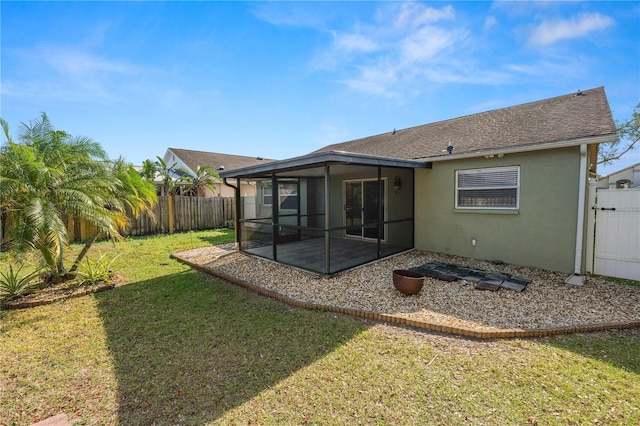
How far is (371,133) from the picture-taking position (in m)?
14.4

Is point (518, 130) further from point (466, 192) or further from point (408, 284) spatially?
point (408, 284)

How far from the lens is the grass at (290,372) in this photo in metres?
2.43

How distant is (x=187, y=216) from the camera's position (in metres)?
13.9

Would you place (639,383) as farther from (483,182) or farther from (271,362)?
(483,182)

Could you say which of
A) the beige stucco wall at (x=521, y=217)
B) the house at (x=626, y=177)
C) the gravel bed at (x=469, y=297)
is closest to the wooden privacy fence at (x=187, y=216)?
the gravel bed at (x=469, y=297)

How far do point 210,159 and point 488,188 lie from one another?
19.9 meters

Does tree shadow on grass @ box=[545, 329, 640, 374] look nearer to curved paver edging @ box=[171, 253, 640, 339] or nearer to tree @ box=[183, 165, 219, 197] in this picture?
curved paver edging @ box=[171, 253, 640, 339]

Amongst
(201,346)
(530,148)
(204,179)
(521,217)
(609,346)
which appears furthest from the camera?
(204,179)

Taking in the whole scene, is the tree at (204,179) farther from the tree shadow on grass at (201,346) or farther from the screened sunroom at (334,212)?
the tree shadow on grass at (201,346)

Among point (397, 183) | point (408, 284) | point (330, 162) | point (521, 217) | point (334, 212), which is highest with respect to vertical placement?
point (330, 162)

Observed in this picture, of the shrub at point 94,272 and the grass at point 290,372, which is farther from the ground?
the shrub at point 94,272

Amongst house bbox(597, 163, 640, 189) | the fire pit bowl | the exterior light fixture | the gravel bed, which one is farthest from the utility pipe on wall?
house bbox(597, 163, 640, 189)

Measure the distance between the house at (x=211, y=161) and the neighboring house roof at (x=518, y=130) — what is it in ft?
36.6

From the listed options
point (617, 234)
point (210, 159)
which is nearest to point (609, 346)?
point (617, 234)
